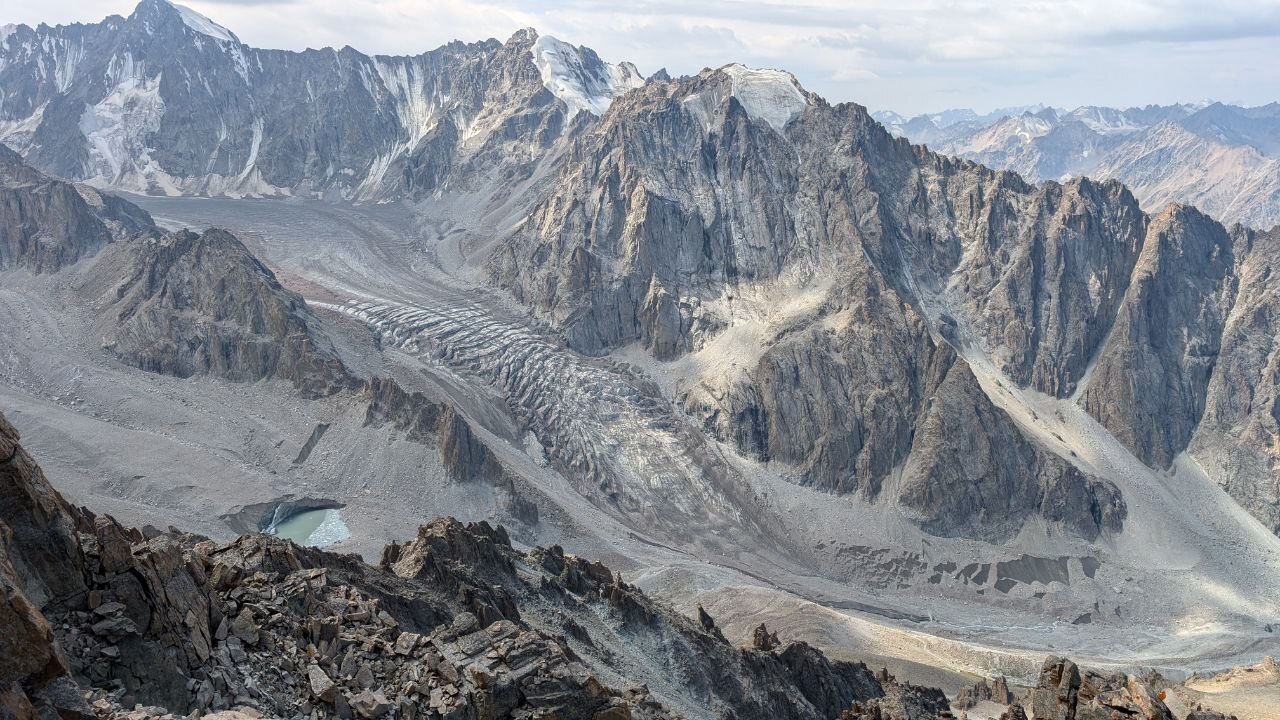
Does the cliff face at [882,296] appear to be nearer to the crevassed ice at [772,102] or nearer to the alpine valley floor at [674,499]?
the crevassed ice at [772,102]

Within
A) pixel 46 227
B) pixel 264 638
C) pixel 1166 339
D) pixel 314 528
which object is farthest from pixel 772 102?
pixel 264 638

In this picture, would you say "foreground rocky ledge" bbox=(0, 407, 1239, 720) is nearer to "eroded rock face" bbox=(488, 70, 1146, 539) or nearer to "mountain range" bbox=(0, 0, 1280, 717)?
"mountain range" bbox=(0, 0, 1280, 717)

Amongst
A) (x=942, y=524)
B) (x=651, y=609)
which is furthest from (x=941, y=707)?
(x=942, y=524)

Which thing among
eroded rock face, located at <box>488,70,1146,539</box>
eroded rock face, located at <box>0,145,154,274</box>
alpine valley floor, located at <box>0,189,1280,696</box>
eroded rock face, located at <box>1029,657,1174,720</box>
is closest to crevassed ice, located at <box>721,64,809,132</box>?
eroded rock face, located at <box>488,70,1146,539</box>

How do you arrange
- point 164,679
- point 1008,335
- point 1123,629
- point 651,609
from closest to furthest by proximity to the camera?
point 164,679, point 651,609, point 1123,629, point 1008,335

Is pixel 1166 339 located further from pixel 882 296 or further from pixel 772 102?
pixel 772 102

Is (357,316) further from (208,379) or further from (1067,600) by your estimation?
(1067,600)

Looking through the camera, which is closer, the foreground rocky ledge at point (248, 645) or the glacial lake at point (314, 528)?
the foreground rocky ledge at point (248, 645)

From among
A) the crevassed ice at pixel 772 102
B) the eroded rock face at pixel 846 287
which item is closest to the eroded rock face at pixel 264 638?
the eroded rock face at pixel 846 287
